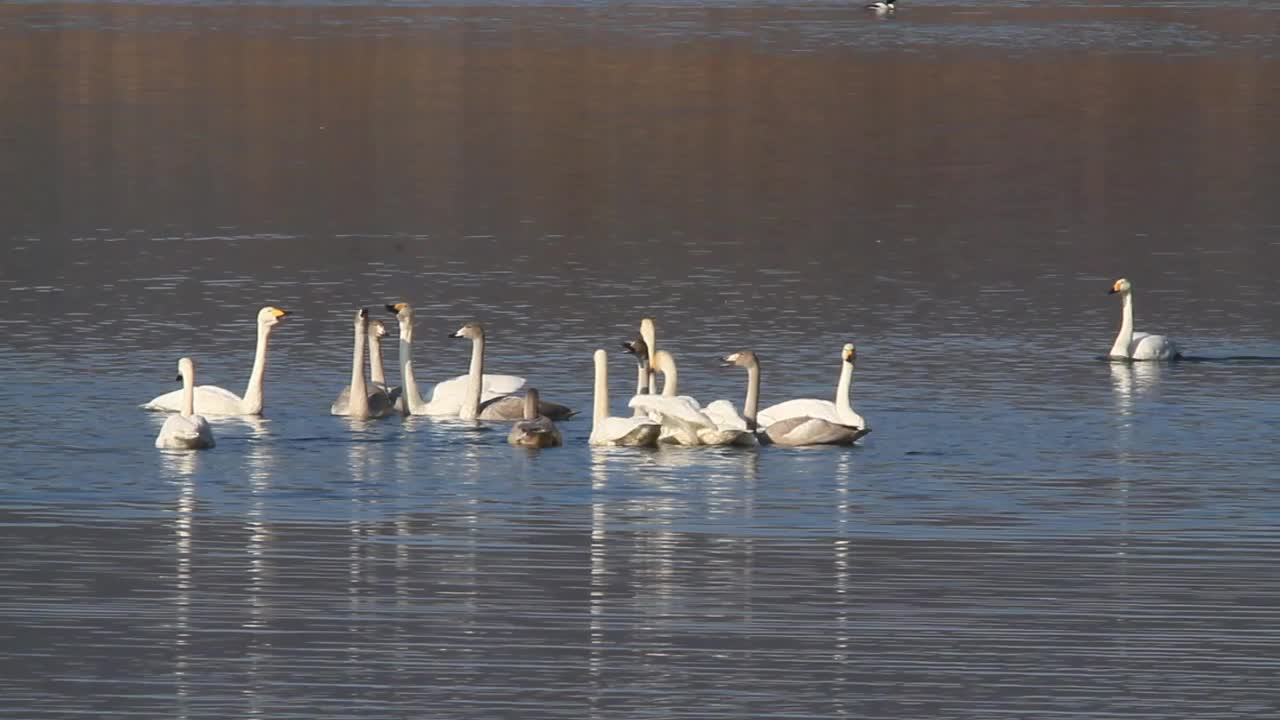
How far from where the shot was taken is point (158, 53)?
188 feet

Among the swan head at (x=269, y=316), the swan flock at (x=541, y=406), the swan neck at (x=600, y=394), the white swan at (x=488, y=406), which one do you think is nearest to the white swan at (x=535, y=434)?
the swan flock at (x=541, y=406)

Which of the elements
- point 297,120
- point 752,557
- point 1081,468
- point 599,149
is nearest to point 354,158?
point 599,149

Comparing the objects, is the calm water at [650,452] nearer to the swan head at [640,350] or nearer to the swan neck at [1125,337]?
the swan neck at [1125,337]

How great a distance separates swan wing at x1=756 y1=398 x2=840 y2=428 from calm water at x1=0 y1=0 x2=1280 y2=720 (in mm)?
424

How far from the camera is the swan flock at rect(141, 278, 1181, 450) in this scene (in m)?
16.0

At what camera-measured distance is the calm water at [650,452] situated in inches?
435

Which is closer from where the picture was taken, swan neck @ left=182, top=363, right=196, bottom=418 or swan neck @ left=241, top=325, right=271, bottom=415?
swan neck @ left=182, top=363, right=196, bottom=418

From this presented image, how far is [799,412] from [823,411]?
0.16 metres

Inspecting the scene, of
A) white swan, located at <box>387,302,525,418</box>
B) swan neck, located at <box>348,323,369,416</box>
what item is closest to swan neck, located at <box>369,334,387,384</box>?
white swan, located at <box>387,302,525,418</box>

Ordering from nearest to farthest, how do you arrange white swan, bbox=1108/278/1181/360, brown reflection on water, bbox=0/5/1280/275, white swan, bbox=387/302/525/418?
white swan, bbox=387/302/525/418 → white swan, bbox=1108/278/1181/360 → brown reflection on water, bbox=0/5/1280/275

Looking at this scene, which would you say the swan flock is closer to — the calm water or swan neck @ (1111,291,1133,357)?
the calm water

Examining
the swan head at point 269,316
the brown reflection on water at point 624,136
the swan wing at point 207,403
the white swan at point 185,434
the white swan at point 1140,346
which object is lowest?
the white swan at point 185,434

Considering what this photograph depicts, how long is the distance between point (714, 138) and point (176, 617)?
93.6ft

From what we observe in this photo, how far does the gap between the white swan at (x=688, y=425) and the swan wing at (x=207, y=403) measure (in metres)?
2.63
